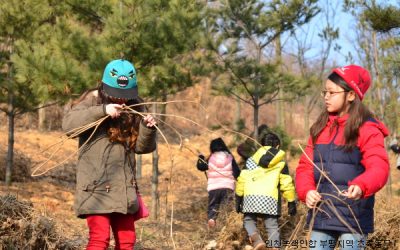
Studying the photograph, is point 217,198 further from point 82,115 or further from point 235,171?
point 82,115

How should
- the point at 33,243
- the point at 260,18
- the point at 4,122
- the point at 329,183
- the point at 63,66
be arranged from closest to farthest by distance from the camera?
1. the point at 329,183
2. the point at 33,243
3. the point at 63,66
4. the point at 260,18
5. the point at 4,122

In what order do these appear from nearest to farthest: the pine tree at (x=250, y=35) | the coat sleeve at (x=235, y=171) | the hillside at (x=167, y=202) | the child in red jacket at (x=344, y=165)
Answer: the child in red jacket at (x=344, y=165), the hillside at (x=167, y=202), the coat sleeve at (x=235, y=171), the pine tree at (x=250, y=35)

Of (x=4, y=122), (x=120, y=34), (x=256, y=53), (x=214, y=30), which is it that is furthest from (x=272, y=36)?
(x=4, y=122)

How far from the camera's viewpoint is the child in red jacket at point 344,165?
121 inches

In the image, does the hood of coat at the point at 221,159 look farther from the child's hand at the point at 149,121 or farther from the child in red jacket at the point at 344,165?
the child in red jacket at the point at 344,165

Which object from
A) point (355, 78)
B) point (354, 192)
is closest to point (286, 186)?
point (355, 78)

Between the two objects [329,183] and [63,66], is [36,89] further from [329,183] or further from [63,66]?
[329,183]

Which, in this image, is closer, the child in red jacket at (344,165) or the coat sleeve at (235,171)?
the child in red jacket at (344,165)

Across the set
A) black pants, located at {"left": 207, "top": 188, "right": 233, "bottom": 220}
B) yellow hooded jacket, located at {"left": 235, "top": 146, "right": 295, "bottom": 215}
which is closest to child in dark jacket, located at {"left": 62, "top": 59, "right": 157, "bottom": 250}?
yellow hooded jacket, located at {"left": 235, "top": 146, "right": 295, "bottom": 215}

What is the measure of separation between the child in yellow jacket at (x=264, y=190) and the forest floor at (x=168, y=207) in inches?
13.8

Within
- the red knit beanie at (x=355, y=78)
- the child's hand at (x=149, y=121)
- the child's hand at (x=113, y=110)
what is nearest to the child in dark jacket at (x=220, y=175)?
the child's hand at (x=149, y=121)

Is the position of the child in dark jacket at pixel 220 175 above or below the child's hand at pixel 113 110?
below

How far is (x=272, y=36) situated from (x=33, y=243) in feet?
22.7

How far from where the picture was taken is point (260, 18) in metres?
9.86
